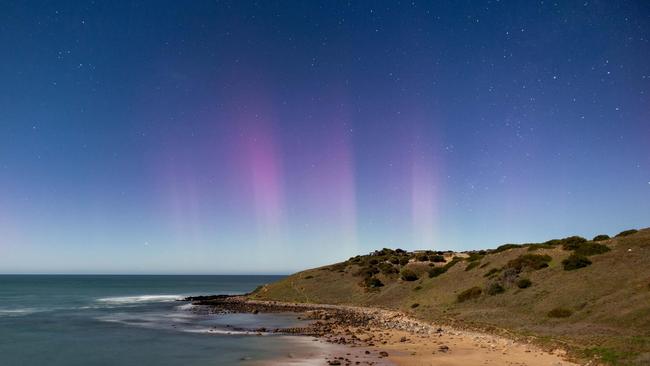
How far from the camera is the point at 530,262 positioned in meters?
61.6

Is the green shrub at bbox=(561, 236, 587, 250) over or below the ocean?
over

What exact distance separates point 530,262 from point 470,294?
31.6 feet

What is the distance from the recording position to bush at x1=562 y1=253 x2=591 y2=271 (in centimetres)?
5328

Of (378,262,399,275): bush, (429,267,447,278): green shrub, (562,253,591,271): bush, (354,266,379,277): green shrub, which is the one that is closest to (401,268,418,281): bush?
(429,267,447,278): green shrub

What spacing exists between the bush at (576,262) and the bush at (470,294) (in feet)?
36.8

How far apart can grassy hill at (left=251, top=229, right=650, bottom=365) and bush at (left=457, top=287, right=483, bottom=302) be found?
130 mm

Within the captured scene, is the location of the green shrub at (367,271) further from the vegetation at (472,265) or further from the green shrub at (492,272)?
the green shrub at (492,272)

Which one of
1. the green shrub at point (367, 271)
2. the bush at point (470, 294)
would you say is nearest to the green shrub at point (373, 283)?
the green shrub at point (367, 271)

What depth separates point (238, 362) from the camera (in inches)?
1377

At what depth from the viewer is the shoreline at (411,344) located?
3100 centimetres

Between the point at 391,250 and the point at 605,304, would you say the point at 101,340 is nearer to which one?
the point at 605,304

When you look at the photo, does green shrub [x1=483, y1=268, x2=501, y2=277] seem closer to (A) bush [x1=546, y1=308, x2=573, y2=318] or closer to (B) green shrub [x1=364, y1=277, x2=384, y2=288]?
(A) bush [x1=546, y1=308, x2=573, y2=318]

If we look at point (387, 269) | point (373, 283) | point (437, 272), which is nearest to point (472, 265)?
point (437, 272)

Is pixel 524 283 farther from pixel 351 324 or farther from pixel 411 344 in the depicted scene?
pixel 411 344
